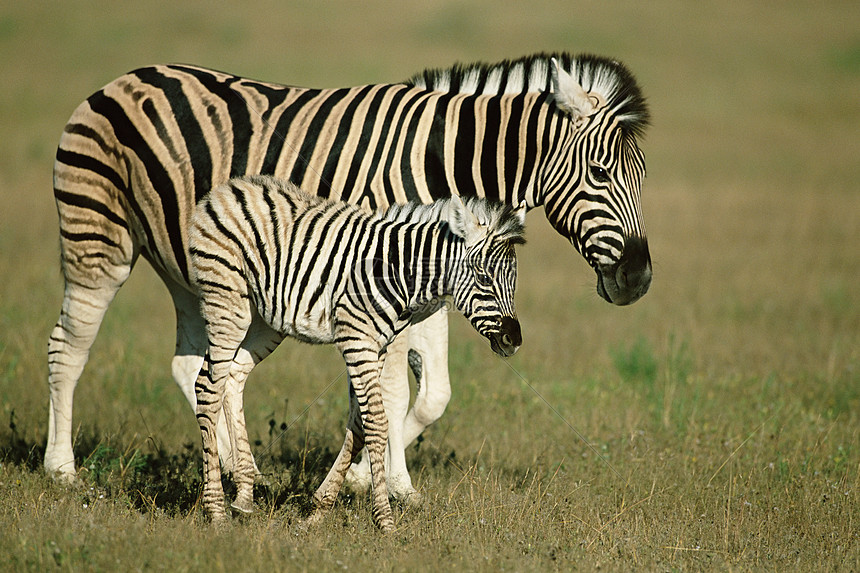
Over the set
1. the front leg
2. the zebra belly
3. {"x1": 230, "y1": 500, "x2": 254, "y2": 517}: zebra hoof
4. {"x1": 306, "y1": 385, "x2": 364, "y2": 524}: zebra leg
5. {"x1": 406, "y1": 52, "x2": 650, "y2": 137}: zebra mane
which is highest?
{"x1": 406, "y1": 52, "x2": 650, "y2": 137}: zebra mane

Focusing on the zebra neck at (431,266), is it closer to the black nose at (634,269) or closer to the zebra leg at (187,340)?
the black nose at (634,269)

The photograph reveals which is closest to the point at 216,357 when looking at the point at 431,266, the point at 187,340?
the point at 431,266

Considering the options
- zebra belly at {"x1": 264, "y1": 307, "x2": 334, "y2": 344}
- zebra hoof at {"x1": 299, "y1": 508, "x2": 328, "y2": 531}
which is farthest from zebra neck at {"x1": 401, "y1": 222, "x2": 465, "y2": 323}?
zebra hoof at {"x1": 299, "y1": 508, "x2": 328, "y2": 531}

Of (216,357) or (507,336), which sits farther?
(216,357)

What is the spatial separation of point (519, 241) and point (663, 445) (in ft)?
11.6

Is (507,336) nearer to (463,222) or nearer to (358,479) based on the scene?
(463,222)

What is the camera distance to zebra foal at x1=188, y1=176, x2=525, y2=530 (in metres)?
5.19

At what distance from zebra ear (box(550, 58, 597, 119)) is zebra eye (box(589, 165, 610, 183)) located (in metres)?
0.38

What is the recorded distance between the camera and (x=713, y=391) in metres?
9.66

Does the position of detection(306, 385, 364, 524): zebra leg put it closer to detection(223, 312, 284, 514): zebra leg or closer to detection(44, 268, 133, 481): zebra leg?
detection(223, 312, 284, 514): zebra leg

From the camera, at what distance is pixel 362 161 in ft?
21.0

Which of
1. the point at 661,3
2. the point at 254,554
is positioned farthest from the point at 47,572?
the point at 661,3

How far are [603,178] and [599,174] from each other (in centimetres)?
4

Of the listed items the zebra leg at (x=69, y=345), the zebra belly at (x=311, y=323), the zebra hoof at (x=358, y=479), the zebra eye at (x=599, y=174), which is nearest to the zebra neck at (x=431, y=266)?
the zebra belly at (x=311, y=323)
